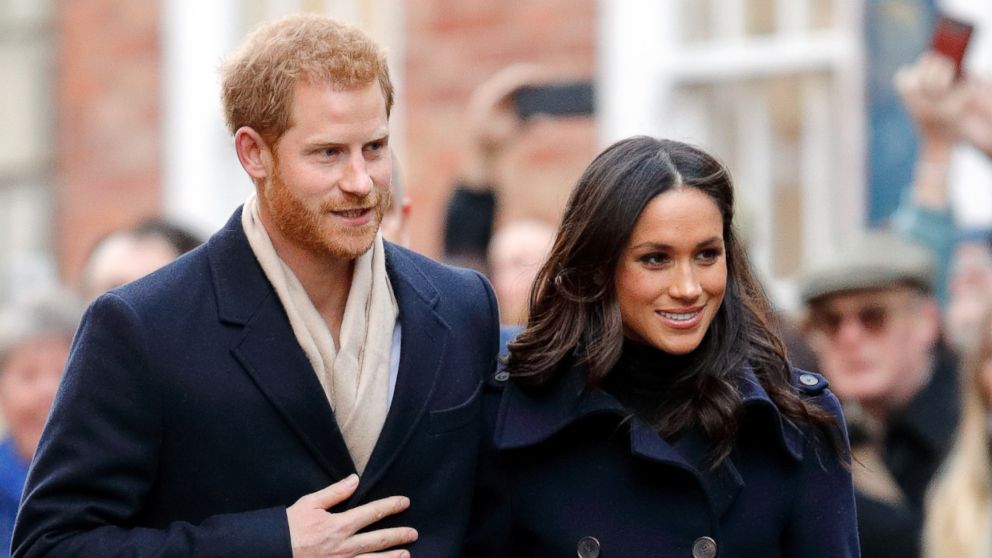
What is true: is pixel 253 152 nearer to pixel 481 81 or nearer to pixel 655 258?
pixel 655 258

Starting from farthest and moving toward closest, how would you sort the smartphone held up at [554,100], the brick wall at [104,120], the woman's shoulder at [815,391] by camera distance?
the brick wall at [104,120]
the smartphone held up at [554,100]
the woman's shoulder at [815,391]

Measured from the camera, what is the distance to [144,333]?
383 cm

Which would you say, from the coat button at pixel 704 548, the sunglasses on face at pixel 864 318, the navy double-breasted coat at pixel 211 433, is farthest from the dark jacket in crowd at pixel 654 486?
the sunglasses on face at pixel 864 318

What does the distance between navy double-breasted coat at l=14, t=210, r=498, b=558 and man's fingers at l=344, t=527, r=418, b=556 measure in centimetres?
5

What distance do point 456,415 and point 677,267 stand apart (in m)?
0.54

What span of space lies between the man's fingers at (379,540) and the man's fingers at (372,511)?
0.07 feet

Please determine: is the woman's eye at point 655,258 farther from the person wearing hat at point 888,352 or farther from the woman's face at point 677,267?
the person wearing hat at point 888,352

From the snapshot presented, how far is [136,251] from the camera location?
6320 mm

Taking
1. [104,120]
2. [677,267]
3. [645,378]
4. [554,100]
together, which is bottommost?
[104,120]

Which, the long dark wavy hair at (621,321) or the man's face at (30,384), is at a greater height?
the long dark wavy hair at (621,321)

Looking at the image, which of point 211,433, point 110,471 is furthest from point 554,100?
point 110,471

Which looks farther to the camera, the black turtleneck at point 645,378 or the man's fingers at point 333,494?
the black turtleneck at point 645,378

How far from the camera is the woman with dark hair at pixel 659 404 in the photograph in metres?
3.95

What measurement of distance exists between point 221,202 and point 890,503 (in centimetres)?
477
